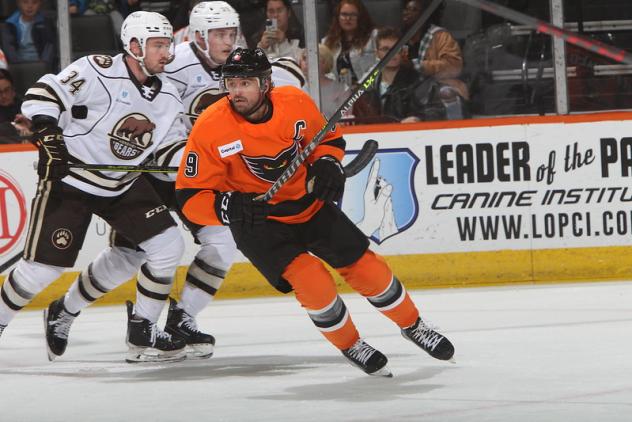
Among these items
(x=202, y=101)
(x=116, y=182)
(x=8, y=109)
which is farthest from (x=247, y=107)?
(x=8, y=109)

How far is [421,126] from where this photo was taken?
635 centimetres

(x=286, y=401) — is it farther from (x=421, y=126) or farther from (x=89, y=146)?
(x=421, y=126)

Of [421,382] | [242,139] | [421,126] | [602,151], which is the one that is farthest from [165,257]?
[602,151]

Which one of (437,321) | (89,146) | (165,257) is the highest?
(89,146)

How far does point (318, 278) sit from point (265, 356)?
2.77 feet

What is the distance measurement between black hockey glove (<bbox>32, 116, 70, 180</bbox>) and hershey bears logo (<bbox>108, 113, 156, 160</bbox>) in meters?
0.26

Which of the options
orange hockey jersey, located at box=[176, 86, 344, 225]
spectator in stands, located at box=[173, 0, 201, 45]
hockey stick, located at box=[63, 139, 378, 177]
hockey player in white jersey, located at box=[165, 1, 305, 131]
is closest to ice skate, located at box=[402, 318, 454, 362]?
orange hockey jersey, located at box=[176, 86, 344, 225]

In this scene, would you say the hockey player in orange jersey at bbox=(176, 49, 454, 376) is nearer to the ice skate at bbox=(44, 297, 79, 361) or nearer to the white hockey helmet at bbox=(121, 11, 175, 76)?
the white hockey helmet at bbox=(121, 11, 175, 76)

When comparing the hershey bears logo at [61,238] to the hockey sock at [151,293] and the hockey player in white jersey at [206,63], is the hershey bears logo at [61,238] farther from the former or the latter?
the hockey player in white jersey at [206,63]

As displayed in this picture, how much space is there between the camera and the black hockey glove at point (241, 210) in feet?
12.7

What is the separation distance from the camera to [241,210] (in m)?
3.88

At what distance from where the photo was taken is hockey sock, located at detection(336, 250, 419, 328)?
4.00m

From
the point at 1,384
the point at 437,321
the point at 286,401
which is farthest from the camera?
the point at 437,321

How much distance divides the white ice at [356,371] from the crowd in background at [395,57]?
3.27ft
